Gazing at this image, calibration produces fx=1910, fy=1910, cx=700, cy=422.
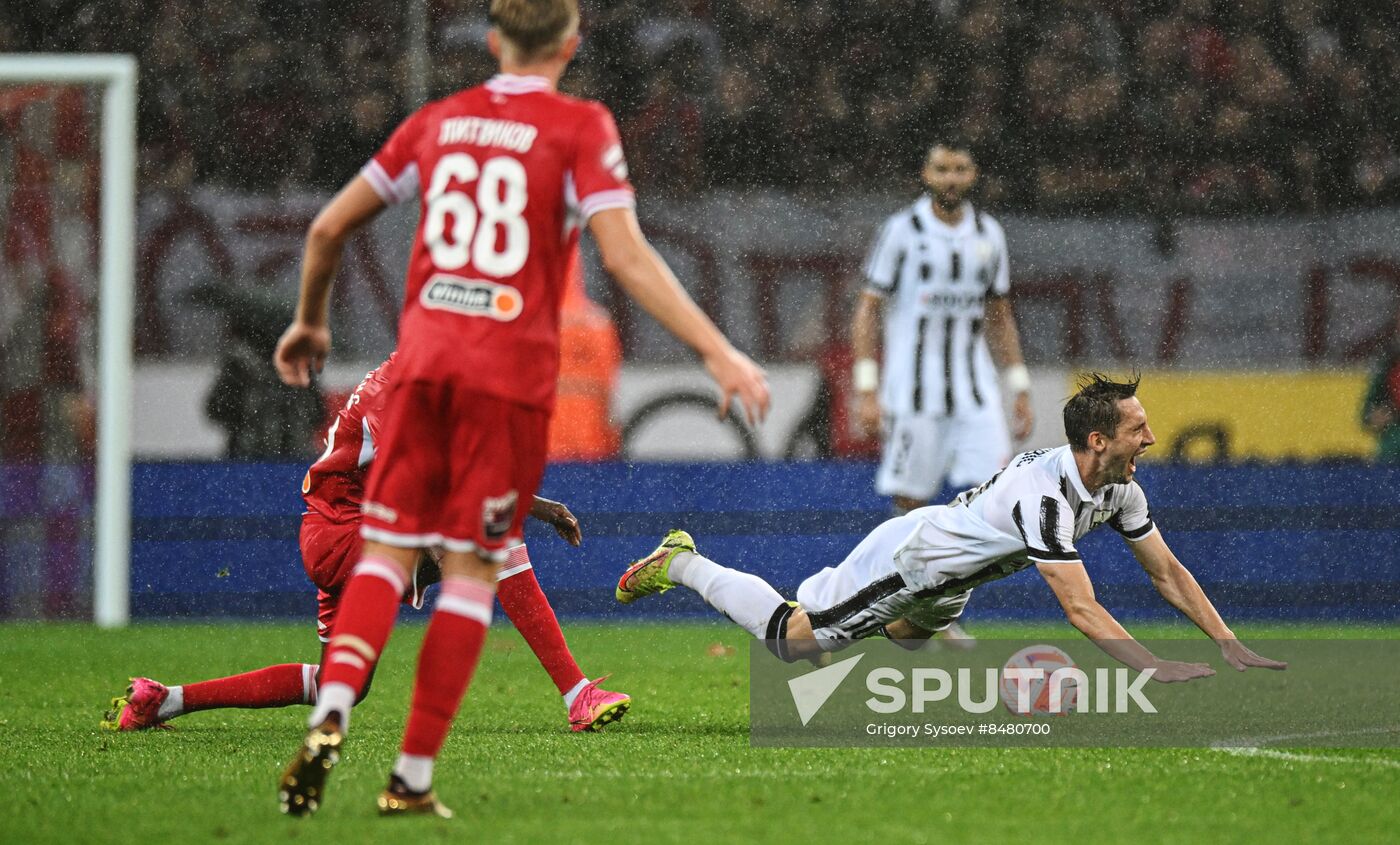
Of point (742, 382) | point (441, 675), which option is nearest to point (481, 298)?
point (742, 382)

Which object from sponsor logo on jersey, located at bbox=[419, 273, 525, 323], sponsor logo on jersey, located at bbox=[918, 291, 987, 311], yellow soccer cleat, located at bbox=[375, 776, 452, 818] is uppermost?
sponsor logo on jersey, located at bbox=[918, 291, 987, 311]

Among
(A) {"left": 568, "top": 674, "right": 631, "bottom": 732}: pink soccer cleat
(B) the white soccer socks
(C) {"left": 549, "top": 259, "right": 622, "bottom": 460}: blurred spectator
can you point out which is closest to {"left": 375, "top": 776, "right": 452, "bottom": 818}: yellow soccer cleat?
(A) {"left": 568, "top": 674, "right": 631, "bottom": 732}: pink soccer cleat

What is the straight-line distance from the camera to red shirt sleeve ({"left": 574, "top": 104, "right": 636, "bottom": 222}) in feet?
12.1

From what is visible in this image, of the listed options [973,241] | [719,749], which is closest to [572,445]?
[973,241]

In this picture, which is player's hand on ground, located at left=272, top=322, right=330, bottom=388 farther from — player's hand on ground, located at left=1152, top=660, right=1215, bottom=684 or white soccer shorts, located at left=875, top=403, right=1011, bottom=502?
white soccer shorts, located at left=875, top=403, right=1011, bottom=502

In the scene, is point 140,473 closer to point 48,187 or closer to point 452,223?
point 48,187

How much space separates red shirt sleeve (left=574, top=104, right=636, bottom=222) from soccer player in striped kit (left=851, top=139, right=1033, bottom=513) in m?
4.97

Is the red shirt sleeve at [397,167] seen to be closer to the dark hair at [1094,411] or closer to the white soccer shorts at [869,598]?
the dark hair at [1094,411]

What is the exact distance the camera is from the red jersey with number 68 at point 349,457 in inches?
209

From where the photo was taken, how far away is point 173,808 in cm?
396

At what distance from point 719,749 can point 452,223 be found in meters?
1.95

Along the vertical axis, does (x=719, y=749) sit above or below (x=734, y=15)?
below

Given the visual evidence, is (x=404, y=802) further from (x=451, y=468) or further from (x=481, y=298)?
(x=481, y=298)

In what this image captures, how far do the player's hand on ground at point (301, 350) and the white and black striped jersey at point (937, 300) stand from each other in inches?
197
